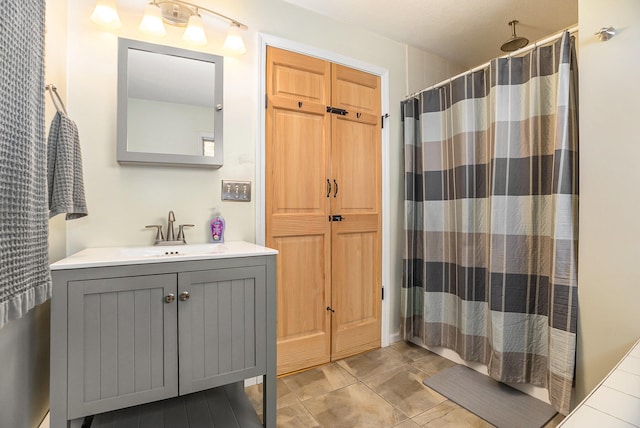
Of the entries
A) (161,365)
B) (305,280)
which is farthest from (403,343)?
(161,365)

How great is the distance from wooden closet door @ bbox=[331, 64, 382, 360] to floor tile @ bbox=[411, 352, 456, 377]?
355 mm

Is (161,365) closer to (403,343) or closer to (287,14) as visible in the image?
(403,343)

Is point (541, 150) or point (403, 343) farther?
point (403, 343)

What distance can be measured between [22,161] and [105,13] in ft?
3.77

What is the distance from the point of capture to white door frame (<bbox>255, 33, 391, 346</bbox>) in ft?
6.17

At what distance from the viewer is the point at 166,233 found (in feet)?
5.37

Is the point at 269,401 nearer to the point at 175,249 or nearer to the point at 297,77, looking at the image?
the point at 175,249

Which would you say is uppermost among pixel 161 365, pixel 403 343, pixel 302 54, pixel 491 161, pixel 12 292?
pixel 302 54

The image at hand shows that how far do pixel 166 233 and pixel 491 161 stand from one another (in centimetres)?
191

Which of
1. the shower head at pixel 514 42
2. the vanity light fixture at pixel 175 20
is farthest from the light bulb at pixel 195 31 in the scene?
the shower head at pixel 514 42

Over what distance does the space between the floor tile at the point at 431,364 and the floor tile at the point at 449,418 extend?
1.15 ft

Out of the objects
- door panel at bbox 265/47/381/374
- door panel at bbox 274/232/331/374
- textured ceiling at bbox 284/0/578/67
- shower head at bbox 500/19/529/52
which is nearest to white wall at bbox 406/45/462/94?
textured ceiling at bbox 284/0/578/67

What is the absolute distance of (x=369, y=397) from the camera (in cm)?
169

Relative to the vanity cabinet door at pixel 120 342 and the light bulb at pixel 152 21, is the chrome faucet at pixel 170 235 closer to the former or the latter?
the vanity cabinet door at pixel 120 342
